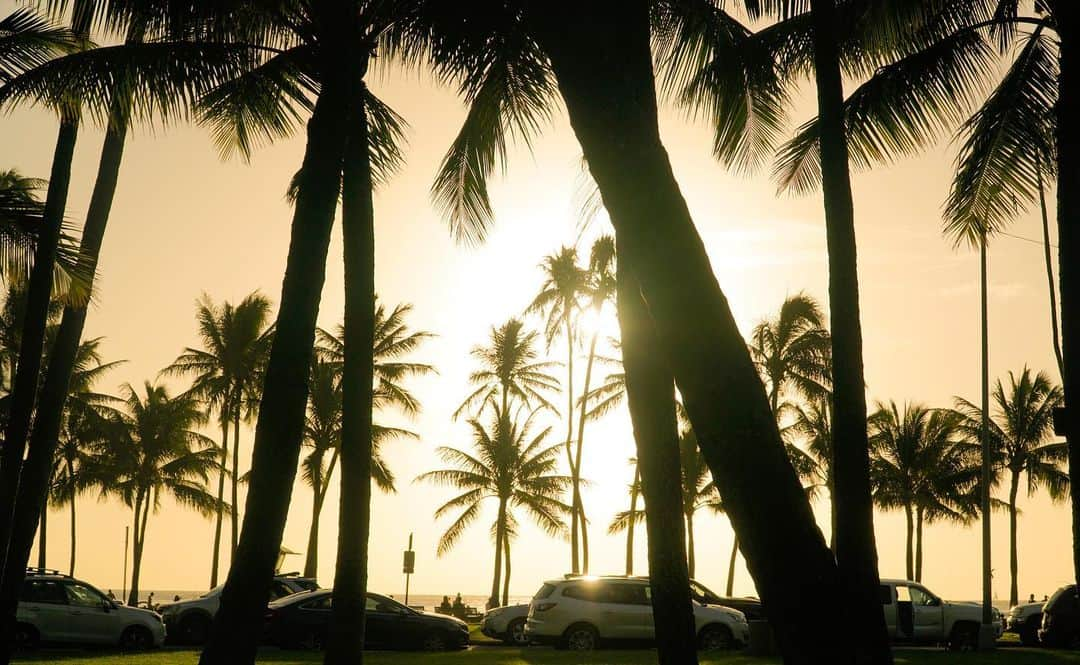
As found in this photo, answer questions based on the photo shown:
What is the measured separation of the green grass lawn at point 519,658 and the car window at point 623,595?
1081 mm

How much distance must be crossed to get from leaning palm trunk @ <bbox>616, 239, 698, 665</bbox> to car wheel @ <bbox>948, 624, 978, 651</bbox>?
17.5 m

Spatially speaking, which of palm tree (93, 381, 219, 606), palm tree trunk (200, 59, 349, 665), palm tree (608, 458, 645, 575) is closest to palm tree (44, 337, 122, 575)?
palm tree (93, 381, 219, 606)

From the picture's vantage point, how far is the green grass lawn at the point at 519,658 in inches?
750

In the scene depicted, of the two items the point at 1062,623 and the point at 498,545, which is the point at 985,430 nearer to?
the point at 1062,623

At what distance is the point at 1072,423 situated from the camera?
9562 millimetres

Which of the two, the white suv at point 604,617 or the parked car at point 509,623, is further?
the parked car at point 509,623

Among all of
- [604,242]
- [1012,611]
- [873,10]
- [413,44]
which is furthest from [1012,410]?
[413,44]

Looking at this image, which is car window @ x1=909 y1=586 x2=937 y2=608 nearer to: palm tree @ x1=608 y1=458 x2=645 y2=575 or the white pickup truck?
the white pickup truck

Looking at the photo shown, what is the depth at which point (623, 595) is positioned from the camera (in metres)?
23.4

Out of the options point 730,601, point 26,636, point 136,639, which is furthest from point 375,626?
point 730,601

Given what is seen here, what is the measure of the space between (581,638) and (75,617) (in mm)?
10159

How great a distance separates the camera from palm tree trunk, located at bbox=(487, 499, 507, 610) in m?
45.5

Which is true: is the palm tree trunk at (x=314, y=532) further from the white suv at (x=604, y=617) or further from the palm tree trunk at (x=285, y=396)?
the palm tree trunk at (x=285, y=396)

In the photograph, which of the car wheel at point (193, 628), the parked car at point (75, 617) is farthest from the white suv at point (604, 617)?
the parked car at point (75, 617)
